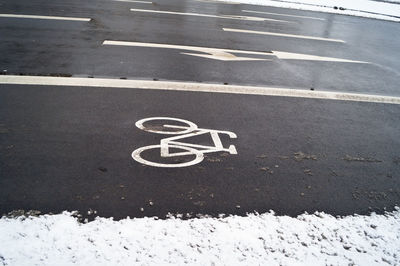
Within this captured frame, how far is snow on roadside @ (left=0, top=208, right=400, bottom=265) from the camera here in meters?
2.48

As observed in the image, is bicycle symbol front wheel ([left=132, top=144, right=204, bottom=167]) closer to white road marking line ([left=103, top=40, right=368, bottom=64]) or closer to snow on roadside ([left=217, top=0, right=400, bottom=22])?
white road marking line ([left=103, top=40, right=368, bottom=64])

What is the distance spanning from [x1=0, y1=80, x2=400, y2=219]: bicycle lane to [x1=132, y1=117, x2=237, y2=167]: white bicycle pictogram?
0.06 metres

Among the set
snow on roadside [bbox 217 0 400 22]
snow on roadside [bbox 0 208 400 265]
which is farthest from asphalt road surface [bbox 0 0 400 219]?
snow on roadside [bbox 217 0 400 22]

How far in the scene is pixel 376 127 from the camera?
17.3 feet

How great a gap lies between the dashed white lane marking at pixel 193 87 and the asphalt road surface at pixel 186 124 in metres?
0.03

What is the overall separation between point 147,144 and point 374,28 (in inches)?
565

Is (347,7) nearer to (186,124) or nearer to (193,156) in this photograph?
(186,124)

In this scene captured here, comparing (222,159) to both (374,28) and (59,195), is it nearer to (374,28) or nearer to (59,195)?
(59,195)

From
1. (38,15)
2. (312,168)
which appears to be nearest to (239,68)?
(312,168)

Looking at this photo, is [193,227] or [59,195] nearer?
[193,227]

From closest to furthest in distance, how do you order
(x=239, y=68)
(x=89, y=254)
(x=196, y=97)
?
1. (x=89, y=254)
2. (x=196, y=97)
3. (x=239, y=68)

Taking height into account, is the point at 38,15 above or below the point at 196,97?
above

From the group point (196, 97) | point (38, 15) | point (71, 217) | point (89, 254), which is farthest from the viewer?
point (38, 15)

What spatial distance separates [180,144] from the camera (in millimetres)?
4121
